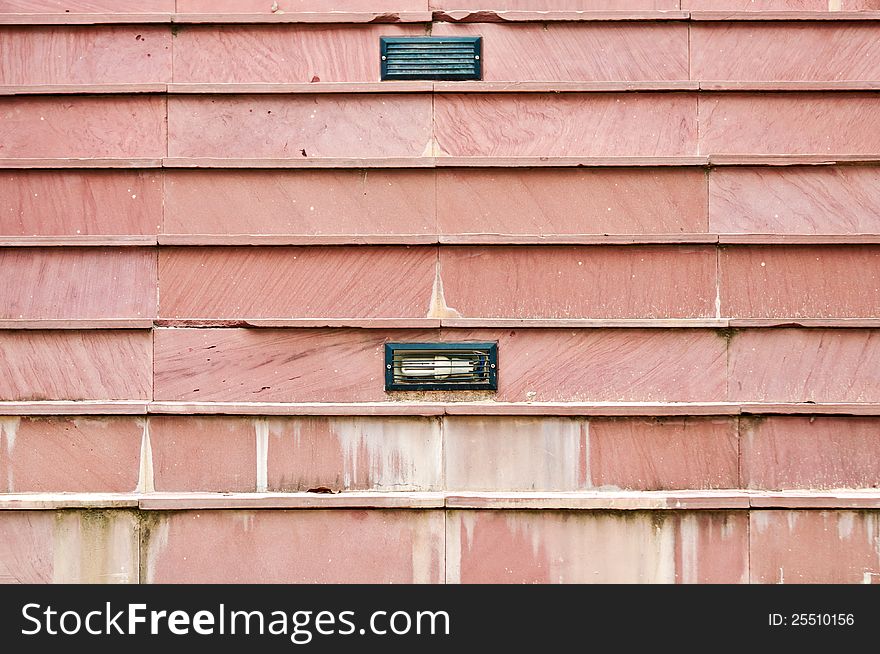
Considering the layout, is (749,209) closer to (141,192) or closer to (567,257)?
(567,257)

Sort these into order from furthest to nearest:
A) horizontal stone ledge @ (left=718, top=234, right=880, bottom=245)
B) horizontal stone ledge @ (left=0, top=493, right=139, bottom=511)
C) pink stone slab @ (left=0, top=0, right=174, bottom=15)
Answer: pink stone slab @ (left=0, top=0, right=174, bottom=15), horizontal stone ledge @ (left=718, top=234, right=880, bottom=245), horizontal stone ledge @ (left=0, top=493, right=139, bottom=511)

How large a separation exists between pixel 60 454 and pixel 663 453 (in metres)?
3.60

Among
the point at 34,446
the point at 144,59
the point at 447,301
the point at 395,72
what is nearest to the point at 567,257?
the point at 447,301

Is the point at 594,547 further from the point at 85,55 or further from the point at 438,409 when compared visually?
the point at 85,55

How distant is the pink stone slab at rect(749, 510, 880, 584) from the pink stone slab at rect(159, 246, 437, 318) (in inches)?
96.8

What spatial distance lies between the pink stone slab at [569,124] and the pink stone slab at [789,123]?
152 mm

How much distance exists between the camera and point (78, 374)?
428 centimetres

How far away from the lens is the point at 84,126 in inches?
171

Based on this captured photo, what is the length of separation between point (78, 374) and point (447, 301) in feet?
7.41

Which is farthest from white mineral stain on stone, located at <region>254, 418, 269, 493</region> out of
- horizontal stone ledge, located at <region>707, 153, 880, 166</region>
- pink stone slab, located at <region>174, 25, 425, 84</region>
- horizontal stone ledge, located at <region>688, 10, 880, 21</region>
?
horizontal stone ledge, located at <region>688, 10, 880, 21</region>

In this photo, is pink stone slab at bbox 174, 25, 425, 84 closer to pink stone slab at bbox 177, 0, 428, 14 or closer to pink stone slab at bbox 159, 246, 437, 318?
pink stone slab at bbox 177, 0, 428, 14

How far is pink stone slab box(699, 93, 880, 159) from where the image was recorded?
4.32 m

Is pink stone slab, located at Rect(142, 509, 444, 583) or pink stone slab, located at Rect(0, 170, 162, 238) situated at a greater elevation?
pink stone slab, located at Rect(0, 170, 162, 238)

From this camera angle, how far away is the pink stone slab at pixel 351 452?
428 centimetres
